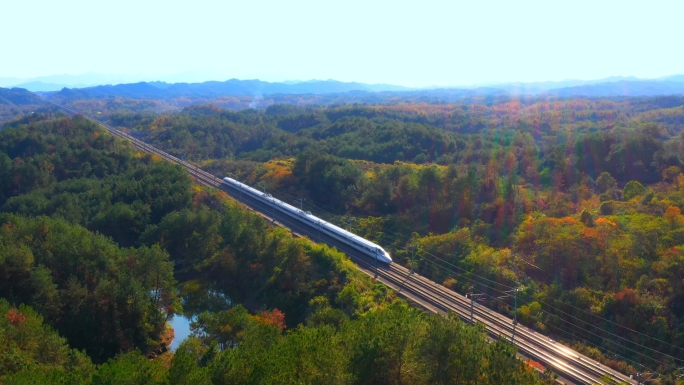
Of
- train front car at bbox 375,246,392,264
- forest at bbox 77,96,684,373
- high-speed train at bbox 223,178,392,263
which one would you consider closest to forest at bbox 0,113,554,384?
train front car at bbox 375,246,392,264

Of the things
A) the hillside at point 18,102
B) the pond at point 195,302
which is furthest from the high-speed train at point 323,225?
the hillside at point 18,102

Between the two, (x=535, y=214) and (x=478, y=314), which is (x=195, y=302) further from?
(x=535, y=214)

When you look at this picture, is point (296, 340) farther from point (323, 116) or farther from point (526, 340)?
point (323, 116)

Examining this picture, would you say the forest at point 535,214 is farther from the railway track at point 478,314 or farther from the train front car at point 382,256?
the train front car at point 382,256

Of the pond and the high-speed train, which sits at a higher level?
the high-speed train

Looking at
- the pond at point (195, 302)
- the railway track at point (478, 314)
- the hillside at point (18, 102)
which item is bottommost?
→ the pond at point (195, 302)

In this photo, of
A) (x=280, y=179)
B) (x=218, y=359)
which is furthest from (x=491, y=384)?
(x=280, y=179)

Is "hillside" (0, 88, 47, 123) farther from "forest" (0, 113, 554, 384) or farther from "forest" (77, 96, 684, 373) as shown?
"forest" (0, 113, 554, 384)
